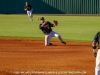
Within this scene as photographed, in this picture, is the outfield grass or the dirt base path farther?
the outfield grass

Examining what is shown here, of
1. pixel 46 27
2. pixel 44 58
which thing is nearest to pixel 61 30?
pixel 46 27

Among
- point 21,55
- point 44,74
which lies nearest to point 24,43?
point 21,55

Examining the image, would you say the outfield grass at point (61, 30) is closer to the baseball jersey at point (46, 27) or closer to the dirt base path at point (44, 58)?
the baseball jersey at point (46, 27)

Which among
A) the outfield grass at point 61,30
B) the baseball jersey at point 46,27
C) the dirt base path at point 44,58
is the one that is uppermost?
the baseball jersey at point 46,27

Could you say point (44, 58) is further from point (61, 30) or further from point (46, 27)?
point (61, 30)

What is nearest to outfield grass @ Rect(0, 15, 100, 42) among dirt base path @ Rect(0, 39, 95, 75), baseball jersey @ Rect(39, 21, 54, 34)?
baseball jersey @ Rect(39, 21, 54, 34)

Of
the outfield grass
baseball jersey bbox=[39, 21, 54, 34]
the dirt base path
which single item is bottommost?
the outfield grass

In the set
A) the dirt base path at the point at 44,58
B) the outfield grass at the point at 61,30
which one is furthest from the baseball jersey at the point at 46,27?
the outfield grass at the point at 61,30

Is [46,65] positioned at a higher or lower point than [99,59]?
lower

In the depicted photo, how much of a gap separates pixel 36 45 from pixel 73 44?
189 cm

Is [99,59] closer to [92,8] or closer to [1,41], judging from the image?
A: [1,41]

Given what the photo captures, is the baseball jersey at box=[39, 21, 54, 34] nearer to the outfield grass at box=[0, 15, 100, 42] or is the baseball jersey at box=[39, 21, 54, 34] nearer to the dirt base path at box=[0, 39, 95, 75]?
the dirt base path at box=[0, 39, 95, 75]

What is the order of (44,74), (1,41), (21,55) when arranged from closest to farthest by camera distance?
(44,74), (21,55), (1,41)

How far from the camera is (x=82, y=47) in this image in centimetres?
1777
